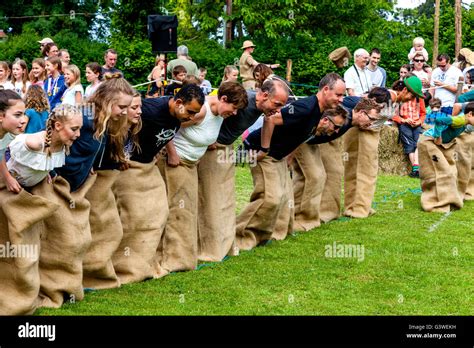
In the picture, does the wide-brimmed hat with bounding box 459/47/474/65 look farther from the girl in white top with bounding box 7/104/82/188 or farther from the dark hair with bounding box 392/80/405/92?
the girl in white top with bounding box 7/104/82/188

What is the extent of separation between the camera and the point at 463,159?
1505 centimetres

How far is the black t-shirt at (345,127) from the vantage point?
12727 millimetres

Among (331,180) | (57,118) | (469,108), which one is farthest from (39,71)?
(57,118)

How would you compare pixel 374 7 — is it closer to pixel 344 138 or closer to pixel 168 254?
pixel 344 138

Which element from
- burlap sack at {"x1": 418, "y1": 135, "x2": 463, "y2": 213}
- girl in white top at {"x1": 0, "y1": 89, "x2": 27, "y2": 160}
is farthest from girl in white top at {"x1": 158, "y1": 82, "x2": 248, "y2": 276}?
burlap sack at {"x1": 418, "y1": 135, "x2": 463, "y2": 213}

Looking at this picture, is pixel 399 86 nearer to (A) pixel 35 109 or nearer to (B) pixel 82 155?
(A) pixel 35 109

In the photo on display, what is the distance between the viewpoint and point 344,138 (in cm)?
1427

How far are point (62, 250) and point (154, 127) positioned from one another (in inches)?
64.5

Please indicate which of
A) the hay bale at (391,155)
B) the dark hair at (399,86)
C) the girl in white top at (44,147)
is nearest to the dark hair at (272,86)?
the girl in white top at (44,147)

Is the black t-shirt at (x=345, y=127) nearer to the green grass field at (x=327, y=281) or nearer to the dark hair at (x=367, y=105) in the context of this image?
the dark hair at (x=367, y=105)

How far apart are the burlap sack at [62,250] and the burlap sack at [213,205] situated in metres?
2.38

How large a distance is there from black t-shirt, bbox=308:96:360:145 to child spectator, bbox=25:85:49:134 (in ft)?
11.2

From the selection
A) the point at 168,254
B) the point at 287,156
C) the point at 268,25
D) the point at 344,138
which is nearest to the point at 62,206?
the point at 168,254

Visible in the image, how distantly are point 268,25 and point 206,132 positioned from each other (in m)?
26.1
